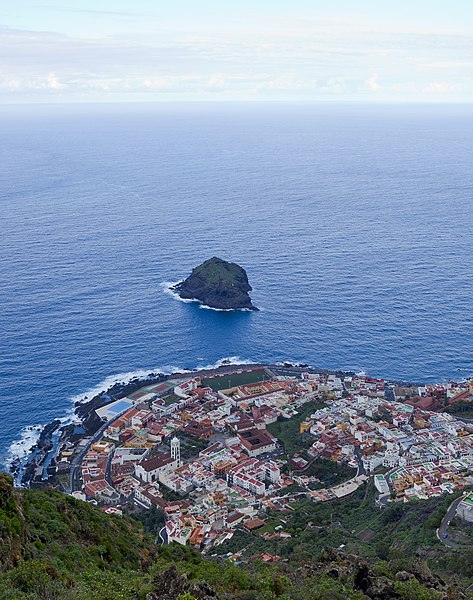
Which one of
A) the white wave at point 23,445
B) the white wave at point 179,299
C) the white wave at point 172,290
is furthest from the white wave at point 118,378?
the white wave at point 172,290

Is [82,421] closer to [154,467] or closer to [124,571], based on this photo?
[154,467]

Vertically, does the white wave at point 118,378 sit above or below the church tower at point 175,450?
above

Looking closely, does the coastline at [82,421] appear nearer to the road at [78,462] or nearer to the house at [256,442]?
the road at [78,462]

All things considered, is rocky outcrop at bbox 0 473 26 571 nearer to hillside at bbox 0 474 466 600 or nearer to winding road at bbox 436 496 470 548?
hillside at bbox 0 474 466 600

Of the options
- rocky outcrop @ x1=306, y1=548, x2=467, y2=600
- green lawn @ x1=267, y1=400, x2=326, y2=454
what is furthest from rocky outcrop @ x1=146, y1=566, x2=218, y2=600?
green lawn @ x1=267, y1=400, x2=326, y2=454

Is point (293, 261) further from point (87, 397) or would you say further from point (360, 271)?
point (87, 397)

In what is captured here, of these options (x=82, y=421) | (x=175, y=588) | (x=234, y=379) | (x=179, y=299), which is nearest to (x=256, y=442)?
(x=234, y=379)

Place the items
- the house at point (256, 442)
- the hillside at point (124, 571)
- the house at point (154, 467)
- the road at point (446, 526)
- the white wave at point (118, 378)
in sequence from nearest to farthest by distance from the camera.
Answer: the hillside at point (124, 571)
the road at point (446, 526)
the house at point (154, 467)
the house at point (256, 442)
the white wave at point (118, 378)
